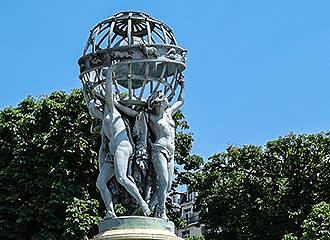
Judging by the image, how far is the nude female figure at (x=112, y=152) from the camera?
1185 cm

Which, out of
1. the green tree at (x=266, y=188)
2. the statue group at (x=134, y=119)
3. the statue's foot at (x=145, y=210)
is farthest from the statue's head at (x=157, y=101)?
the green tree at (x=266, y=188)

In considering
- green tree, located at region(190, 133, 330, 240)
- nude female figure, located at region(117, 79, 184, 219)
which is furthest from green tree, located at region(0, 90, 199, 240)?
nude female figure, located at region(117, 79, 184, 219)

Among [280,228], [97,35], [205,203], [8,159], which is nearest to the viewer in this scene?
[97,35]

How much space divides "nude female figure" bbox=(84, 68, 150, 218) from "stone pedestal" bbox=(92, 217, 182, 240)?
0.35 m

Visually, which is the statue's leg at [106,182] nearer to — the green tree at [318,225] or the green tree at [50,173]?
the green tree at [50,173]

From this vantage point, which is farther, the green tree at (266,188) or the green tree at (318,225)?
the green tree at (266,188)

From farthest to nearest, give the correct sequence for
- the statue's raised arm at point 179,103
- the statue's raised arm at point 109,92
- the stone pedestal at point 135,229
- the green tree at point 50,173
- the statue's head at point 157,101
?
the green tree at point 50,173
the statue's raised arm at point 179,103
the statue's head at point 157,101
the statue's raised arm at point 109,92
the stone pedestal at point 135,229

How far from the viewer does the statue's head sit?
12289 millimetres

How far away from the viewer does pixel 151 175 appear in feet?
40.5

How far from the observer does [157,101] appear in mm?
12273

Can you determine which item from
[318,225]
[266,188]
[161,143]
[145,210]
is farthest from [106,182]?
[266,188]

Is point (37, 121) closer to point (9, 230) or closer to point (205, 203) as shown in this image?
point (9, 230)

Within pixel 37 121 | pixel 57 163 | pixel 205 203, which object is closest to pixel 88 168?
pixel 57 163

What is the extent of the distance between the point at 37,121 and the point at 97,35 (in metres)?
15.9
